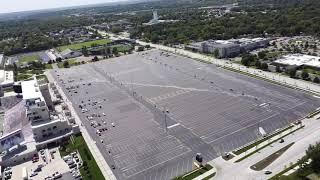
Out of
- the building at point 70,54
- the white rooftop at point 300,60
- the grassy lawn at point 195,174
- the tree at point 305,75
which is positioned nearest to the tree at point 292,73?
the tree at point 305,75

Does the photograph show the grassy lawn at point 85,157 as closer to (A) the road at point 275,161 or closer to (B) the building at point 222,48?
(A) the road at point 275,161

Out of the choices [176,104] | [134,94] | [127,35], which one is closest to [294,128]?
[176,104]

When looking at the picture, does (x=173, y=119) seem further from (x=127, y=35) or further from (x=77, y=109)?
(x=127, y=35)

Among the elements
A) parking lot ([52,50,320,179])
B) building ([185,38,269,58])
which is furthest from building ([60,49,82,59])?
building ([185,38,269,58])

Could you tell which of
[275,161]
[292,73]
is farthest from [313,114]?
[292,73]

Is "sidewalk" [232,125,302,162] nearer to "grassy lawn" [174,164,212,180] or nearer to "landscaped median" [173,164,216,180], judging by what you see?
"landscaped median" [173,164,216,180]

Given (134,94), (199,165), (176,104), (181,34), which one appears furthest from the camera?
(181,34)
